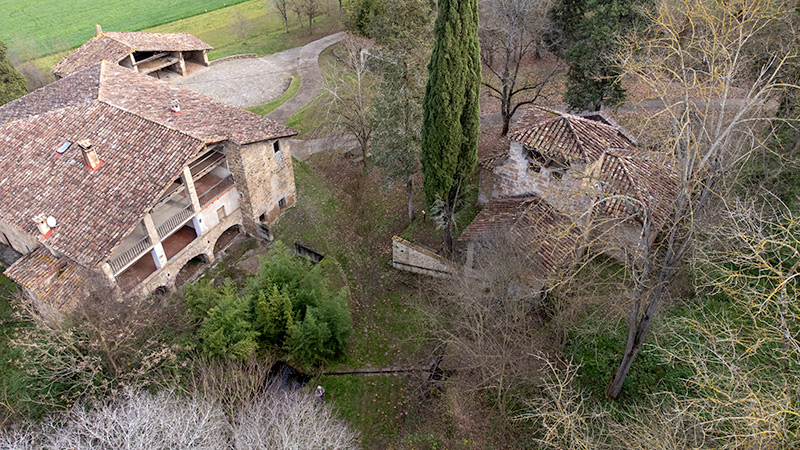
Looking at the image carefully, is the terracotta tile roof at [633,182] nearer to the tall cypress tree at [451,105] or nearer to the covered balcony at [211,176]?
the tall cypress tree at [451,105]

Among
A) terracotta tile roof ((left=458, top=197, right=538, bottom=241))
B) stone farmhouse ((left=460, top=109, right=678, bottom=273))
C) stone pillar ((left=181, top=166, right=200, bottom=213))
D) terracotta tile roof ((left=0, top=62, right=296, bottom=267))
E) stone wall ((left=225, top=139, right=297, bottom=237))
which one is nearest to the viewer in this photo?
stone farmhouse ((left=460, top=109, right=678, bottom=273))

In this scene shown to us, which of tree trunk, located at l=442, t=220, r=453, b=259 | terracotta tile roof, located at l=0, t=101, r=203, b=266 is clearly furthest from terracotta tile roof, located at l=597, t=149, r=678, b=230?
terracotta tile roof, located at l=0, t=101, r=203, b=266

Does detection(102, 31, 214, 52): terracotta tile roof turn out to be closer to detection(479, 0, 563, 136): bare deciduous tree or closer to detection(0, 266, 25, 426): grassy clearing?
detection(0, 266, 25, 426): grassy clearing

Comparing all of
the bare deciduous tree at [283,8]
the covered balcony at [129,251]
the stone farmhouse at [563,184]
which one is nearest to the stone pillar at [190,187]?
the covered balcony at [129,251]

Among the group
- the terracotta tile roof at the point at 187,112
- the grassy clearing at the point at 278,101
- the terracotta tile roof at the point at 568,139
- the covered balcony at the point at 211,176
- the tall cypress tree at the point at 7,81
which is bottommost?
the grassy clearing at the point at 278,101

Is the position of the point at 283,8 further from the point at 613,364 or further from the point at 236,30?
the point at 613,364

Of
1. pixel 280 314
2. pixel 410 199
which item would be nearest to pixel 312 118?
pixel 410 199
